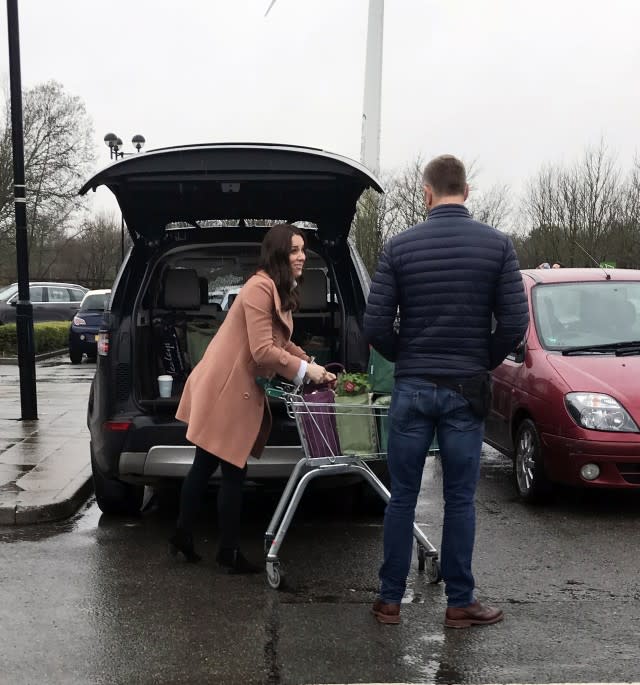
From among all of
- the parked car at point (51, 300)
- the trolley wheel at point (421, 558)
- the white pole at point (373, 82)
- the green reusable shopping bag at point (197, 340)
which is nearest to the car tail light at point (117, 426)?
the green reusable shopping bag at point (197, 340)

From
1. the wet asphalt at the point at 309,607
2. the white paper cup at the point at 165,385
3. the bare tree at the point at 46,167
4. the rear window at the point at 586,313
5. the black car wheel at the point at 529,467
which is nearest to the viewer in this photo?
the wet asphalt at the point at 309,607

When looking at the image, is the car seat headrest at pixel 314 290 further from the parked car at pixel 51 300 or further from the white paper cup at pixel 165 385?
the parked car at pixel 51 300

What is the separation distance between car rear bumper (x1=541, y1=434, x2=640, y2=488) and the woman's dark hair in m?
2.36

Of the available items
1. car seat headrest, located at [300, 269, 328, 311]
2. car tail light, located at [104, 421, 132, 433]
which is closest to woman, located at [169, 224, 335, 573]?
car tail light, located at [104, 421, 132, 433]

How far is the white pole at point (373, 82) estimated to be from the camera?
71.7ft

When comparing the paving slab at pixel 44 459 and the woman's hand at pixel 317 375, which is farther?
the paving slab at pixel 44 459

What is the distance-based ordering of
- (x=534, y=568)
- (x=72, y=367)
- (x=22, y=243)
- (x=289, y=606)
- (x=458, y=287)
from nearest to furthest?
(x=458, y=287), (x=289, y=606), (x=534, y=568), (x=22, y=243), (x=72, y=367)

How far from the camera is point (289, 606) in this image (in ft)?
14.7

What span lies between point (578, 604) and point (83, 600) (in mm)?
2346

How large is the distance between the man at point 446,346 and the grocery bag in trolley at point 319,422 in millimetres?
472

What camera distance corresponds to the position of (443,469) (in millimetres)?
4223

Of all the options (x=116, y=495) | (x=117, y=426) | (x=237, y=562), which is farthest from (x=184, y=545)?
(x=116, y=495)

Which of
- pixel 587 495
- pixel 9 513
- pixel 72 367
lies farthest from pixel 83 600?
pixel 72 367

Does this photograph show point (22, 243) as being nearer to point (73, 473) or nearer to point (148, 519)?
point (73, 473)
